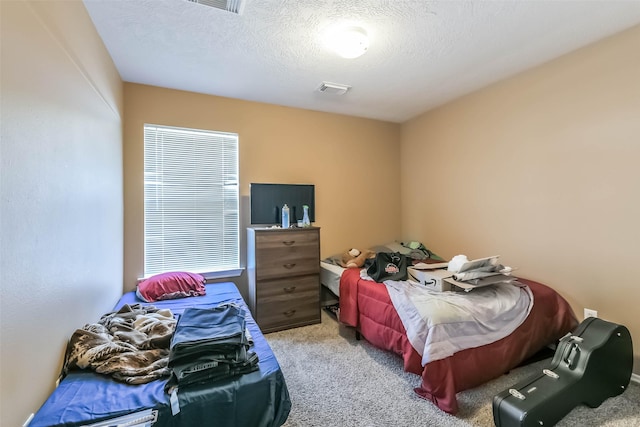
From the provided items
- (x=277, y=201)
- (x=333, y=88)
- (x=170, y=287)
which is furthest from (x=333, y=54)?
(x=170, y=287)

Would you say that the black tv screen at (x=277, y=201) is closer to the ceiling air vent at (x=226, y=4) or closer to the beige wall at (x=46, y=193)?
the beige wall at (x=46, y=193)

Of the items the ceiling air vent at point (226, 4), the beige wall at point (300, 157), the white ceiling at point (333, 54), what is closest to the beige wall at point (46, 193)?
the white ceiling at point (333, 54)

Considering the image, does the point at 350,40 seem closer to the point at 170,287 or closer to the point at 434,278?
the point at 434,278

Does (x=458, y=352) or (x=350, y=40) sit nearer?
(x=458, y=352)

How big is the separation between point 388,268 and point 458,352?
94 cm

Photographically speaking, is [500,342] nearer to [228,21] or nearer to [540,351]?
[540,351]

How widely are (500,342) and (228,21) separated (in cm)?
293

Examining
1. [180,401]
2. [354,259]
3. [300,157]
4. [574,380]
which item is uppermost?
[300,157]

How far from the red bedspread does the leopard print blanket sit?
4.96 ft

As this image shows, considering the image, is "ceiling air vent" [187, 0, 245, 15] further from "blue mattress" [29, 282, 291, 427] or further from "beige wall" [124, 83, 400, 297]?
"blue mattress" [29, 282, 291, 427]

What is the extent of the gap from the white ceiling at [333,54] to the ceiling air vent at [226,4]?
0.04 meters

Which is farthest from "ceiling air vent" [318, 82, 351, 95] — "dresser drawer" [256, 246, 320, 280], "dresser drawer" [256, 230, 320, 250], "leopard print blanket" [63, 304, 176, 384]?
"leopard print blanket" [63, 304, 176, 384]

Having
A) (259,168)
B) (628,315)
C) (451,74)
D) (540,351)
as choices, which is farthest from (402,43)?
(540,351)

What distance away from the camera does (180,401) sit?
1.16m
